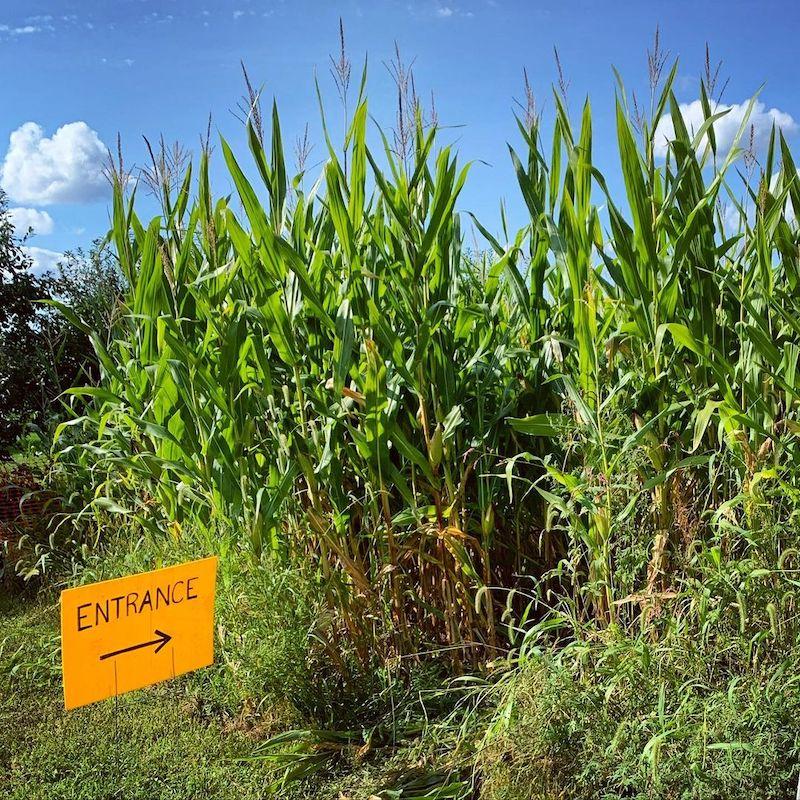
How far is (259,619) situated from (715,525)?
122 centimetres

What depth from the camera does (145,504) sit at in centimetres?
306

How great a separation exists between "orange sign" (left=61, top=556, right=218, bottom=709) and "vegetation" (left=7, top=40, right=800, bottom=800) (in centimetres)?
13

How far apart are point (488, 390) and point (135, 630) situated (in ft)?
3.98

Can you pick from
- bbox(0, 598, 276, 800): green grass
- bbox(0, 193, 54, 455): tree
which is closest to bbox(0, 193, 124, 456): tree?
bbox(0, 193, 54, 455): tree

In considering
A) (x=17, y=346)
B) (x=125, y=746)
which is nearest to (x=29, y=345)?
(x=17, y=346)

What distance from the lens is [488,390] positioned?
8.29 feet

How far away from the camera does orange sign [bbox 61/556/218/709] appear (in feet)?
6.67

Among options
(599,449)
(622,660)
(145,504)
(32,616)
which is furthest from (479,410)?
(32,616)

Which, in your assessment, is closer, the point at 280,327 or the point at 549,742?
the point at 549,742

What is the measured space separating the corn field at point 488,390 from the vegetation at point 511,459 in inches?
0.4

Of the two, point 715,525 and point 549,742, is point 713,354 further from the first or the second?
point 549,742

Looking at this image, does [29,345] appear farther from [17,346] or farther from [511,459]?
[511,459]

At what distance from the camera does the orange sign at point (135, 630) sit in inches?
80.0

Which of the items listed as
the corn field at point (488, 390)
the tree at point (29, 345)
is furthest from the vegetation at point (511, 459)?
the tree at point (29, 345)
